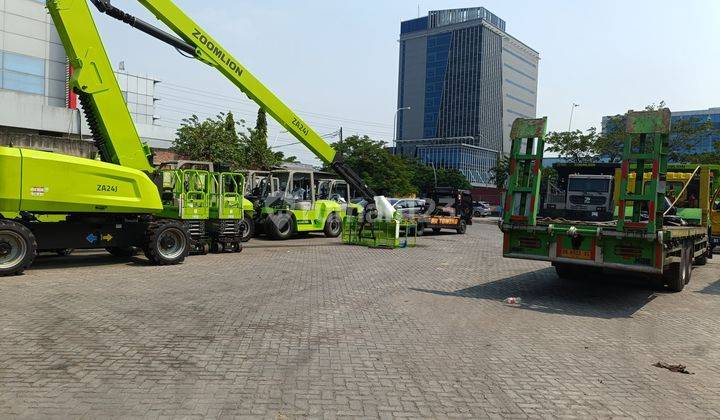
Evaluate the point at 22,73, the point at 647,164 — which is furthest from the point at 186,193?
the point at 22,73

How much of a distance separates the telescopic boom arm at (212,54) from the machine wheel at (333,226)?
3046mm

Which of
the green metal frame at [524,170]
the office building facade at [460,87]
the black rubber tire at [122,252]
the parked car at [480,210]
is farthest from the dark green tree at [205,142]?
the office building facade at [460,87]

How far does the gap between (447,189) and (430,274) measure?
14312mm

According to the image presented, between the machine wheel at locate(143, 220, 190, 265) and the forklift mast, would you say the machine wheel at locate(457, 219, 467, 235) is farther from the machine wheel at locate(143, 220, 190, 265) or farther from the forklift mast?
the machine wheel at locate(143, 220, 190, 265)

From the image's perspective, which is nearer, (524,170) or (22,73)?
(524,170)

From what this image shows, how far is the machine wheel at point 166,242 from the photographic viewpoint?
12.0 meters

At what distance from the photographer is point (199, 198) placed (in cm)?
1410

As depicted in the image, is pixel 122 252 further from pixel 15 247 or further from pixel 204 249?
pixel 15 247

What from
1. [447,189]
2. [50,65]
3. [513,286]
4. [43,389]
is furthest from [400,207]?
[50,65]

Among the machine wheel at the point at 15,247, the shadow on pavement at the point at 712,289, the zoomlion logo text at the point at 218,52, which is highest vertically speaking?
the zoomlion logo text at the point at 218,52

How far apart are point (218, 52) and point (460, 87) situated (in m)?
116

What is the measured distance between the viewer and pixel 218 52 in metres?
15.4

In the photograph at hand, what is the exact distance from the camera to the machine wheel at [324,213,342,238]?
826 inches

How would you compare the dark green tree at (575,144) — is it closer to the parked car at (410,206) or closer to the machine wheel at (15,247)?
the parked car at (410,206)
